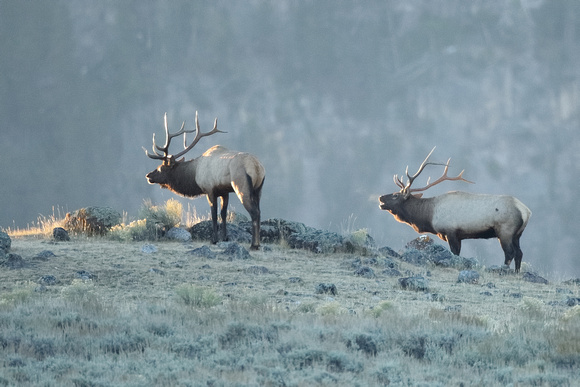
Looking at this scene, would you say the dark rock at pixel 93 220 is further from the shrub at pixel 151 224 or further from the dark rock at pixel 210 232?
the dark rock at pixel 210 232

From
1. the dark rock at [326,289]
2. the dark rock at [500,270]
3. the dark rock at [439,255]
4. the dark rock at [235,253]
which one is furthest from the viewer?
the dark rock at [439,255]

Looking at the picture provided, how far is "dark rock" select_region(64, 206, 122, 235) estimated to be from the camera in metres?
22.7

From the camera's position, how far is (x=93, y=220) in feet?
74.8

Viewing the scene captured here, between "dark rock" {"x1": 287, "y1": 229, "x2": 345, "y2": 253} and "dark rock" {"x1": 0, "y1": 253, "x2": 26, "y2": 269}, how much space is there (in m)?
6.21

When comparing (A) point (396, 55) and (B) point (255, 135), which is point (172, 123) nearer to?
(B) point (255, 135)

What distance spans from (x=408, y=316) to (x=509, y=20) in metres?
142

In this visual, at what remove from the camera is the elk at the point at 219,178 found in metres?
19.2

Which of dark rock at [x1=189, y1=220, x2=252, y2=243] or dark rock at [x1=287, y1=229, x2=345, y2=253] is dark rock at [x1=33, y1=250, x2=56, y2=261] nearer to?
dark rock at [x1=189, y1=220, x2=252, y2=243]

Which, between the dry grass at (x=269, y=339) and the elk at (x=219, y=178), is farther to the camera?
the elk at (x=219, y=178)

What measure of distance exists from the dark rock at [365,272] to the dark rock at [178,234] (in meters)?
5.38

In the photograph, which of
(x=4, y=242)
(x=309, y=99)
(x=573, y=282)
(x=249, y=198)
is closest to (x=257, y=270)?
(x=249, y=198)

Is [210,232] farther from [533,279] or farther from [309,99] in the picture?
[309,99]

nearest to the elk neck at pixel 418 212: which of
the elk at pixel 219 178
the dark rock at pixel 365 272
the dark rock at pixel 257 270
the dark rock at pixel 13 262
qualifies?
the elk at pixel 219 178

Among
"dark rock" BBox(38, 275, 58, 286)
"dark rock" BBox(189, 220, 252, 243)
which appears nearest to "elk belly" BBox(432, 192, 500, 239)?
"dark rock" BBox(189, 220, 252, 243)
